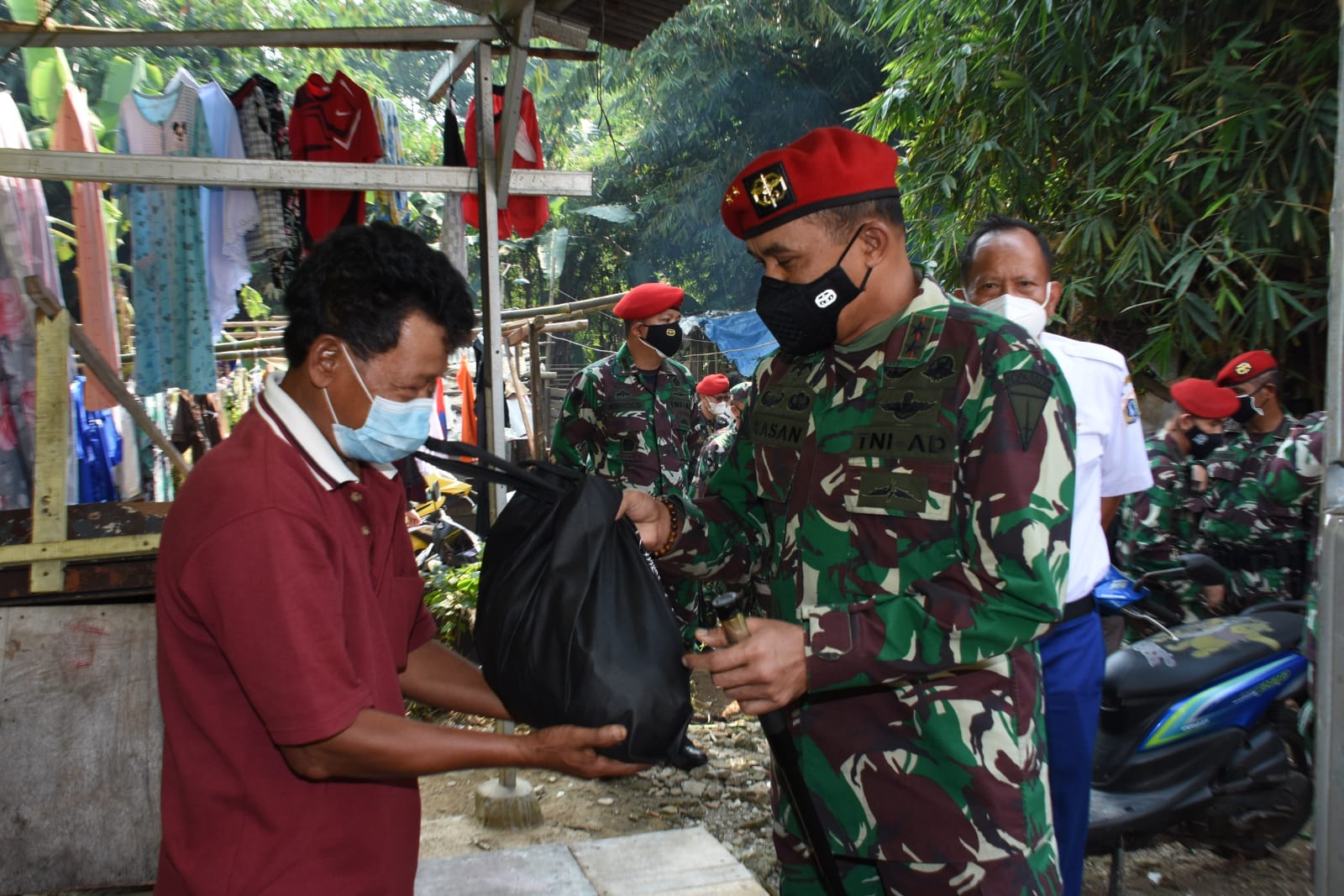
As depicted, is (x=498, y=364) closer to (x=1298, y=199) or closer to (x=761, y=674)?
(x=761, y=674)

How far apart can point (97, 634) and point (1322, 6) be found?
685 cm

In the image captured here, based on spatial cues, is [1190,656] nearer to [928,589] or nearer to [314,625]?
[928,589]

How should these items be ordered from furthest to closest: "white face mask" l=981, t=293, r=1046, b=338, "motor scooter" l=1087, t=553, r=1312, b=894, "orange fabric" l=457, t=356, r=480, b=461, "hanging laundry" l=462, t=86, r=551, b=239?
"orange fabric" l=457, t=356, r=480, b=461 → "hanging laundry" l=462, t=86, r=551, b=239 → "motor scooter" l=1087, t=553, r=1312, b=894 → "white face mask" l=981, t=293, r=1046, b=338

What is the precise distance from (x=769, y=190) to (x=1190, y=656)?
8.49ft

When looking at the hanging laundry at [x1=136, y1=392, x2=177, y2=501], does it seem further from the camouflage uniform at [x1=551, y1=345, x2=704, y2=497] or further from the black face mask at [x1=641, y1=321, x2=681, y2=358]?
the black face mask at [x1=641, y1=321, x2=681, y2=358]

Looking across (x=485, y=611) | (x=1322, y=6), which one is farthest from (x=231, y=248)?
(x=1322, y=6)

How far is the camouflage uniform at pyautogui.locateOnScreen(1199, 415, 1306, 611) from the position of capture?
4.40 m

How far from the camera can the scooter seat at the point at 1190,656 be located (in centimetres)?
329

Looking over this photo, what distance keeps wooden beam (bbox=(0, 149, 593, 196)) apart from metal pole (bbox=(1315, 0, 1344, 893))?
274 cm

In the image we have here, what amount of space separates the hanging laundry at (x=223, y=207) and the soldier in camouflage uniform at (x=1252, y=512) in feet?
14.9

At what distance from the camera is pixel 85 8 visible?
1279 cm

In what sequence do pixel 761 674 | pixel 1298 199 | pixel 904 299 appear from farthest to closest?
pixel 1298 199 → pixel 904 299 → pixel 761 674

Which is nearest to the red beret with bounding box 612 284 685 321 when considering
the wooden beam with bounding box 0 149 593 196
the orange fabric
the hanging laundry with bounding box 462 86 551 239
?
the hanging laundry with bounding box 462 86 551 239

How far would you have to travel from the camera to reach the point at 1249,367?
183 inches
